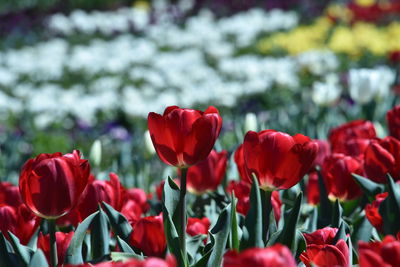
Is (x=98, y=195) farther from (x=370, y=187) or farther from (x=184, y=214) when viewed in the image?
(x=370, y=187)

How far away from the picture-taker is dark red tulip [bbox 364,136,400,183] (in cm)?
142

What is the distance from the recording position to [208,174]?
164cm

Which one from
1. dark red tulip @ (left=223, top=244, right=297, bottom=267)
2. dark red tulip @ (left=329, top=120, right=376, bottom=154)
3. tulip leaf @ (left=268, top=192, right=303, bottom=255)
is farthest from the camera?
dark red tulip @ (left=329, top=120, right=376, bottom=154)

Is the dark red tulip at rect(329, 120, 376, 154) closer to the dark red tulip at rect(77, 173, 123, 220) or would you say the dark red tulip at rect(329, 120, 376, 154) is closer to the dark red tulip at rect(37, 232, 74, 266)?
the dark red tulip at rect(77, 173, 123, 220)

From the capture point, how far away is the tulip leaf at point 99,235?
119 cm

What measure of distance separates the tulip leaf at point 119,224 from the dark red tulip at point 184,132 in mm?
158

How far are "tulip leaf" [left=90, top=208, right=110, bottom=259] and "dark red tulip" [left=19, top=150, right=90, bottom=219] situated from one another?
A: 0.35 feet

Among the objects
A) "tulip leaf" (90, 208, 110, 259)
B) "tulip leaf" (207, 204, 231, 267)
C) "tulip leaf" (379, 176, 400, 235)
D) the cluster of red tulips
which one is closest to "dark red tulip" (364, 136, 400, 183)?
the cluster of red tulips

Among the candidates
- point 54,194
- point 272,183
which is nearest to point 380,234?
point 272,183

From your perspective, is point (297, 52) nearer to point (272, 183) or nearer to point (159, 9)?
point (159, 9)

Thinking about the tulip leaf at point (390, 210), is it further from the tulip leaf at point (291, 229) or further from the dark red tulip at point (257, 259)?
the dark red tulip at point (257, 259)

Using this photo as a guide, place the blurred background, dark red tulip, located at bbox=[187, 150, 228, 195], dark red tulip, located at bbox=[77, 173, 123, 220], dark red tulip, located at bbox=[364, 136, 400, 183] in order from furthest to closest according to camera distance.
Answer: the blurred background < dark red tulip, located at bbox=[187, 150, 228, 195] < dark red tulip, located at bbox=[364, 136, 400, 183] < dark red tulip, located at bbox=[77, 173, 123, 220]

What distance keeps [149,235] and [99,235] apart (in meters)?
0.09

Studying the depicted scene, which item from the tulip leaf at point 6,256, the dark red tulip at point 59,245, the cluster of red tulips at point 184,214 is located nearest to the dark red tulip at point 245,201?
the cluster of red tulips at point 184,214
